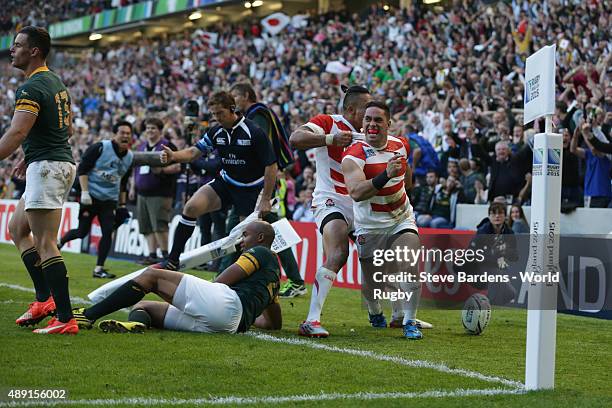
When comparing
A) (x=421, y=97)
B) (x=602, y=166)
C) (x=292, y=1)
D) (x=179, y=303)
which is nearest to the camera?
(x=179, y=303)

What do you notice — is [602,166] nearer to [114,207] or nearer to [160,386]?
[114,207]

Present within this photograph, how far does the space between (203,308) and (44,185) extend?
5.28ft

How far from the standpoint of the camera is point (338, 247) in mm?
8516

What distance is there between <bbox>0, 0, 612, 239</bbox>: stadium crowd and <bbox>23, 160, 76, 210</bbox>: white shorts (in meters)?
7.82

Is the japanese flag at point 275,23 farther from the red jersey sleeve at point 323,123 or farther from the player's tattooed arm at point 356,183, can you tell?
the player's tattooed arm at point 356,183

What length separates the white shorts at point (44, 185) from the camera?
7488 millimetres

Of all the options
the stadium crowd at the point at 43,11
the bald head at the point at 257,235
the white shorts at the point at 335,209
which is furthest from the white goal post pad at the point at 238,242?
the stadium crowd at the point at 43,11

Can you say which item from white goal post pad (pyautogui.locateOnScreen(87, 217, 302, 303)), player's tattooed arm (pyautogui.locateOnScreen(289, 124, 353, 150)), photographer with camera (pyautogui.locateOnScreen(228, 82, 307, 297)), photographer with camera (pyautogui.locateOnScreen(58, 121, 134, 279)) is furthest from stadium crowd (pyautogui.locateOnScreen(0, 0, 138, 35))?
player's tattooed arm (pyautogui.locateOnScreen(289, 124, 353, 150))

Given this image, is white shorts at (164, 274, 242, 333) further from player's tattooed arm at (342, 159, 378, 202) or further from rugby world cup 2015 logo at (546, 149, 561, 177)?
rugby world cup 2015 logo at (546, 149, 561, 177)

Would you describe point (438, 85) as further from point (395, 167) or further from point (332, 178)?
point (395, 167)

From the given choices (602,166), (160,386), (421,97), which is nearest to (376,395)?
(160,386)

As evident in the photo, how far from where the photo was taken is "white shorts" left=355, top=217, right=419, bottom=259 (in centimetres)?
841

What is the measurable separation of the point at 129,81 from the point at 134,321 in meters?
30.6

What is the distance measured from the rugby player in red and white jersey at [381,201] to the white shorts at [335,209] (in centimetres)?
32
